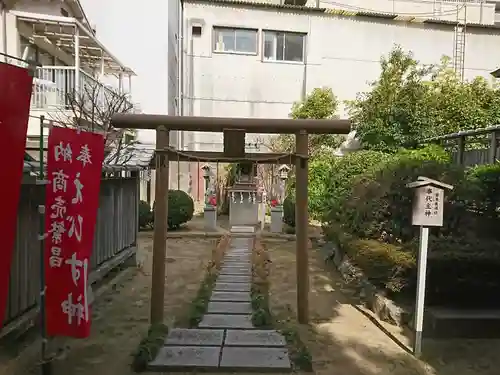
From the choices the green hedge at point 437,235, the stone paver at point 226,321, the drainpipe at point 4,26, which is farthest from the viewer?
the drainpipe at point 4,26

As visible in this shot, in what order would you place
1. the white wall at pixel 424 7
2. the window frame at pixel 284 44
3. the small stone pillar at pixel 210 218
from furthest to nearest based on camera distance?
the white wall at pixel 424 7
the window frame at pixel 284 44
the small stone pillar at pixel 210 218

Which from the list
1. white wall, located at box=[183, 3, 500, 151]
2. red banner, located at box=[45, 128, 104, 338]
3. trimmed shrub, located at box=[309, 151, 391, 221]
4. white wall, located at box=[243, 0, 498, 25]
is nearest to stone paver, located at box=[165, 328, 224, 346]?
red banner, located at box=[45, 128, 104, 338]

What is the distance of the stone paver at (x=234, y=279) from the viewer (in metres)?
8.09

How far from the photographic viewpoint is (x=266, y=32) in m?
21.8

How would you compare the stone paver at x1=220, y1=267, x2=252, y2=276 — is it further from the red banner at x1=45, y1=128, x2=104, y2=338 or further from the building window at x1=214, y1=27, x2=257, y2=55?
the building window at x1=214, y1=27, x2=257, y2=55

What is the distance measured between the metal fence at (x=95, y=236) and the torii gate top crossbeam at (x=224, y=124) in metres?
1.43

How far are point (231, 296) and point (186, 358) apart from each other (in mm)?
2428

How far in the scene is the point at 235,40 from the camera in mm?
21719

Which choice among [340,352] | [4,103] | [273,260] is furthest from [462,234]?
[4,103]

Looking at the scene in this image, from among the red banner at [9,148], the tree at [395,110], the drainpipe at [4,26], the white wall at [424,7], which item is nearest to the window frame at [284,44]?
the white wall at [424,7]

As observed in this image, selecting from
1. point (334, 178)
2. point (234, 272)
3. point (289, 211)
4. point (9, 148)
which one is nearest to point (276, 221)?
point (289, 211)

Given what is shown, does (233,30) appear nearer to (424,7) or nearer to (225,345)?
(424,7)

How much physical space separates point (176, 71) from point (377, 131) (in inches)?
378

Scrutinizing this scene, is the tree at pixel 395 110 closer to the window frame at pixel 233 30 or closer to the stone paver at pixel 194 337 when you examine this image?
the window frame at pixel 233 30
